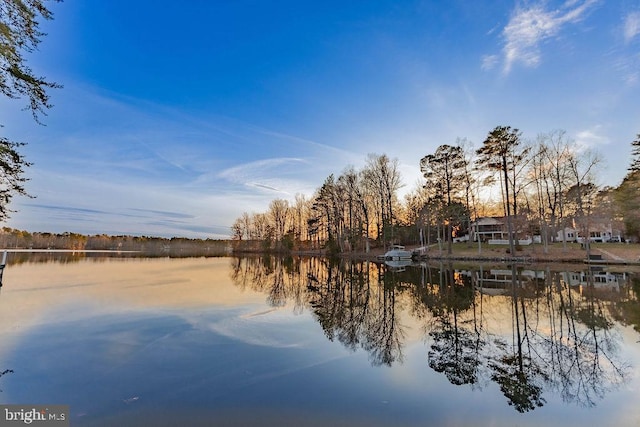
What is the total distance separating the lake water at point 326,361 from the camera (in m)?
3.46

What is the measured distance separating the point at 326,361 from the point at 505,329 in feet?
15.2

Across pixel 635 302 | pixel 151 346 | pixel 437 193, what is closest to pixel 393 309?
pixel 151 346

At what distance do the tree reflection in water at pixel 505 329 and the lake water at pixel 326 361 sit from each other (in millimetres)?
43

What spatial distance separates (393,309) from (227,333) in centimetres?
500

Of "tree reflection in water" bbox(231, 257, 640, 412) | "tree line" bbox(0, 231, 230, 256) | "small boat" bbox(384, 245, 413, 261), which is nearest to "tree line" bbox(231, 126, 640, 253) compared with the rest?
"small boat" bbox(384, 245, 413, 261)

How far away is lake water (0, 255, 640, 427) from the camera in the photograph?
11.4ft

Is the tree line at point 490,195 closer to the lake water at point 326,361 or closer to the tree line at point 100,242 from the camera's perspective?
the lake water at point 326,361

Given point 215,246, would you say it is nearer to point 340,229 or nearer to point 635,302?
point 340,229

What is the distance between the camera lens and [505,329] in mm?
7012

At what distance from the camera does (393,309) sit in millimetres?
9219

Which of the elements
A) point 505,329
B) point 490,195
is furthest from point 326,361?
point 490,195

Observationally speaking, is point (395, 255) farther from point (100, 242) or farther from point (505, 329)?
point (100, 242)

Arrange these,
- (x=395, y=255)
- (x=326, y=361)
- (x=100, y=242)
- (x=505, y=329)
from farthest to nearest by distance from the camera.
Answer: (x=100, y=242), (x=395, y=255), (x=505, y=329), (x=326, y=361)

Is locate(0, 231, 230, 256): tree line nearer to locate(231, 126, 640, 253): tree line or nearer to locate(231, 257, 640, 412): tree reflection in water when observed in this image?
locate(231, 126, 640, 253): tree line
